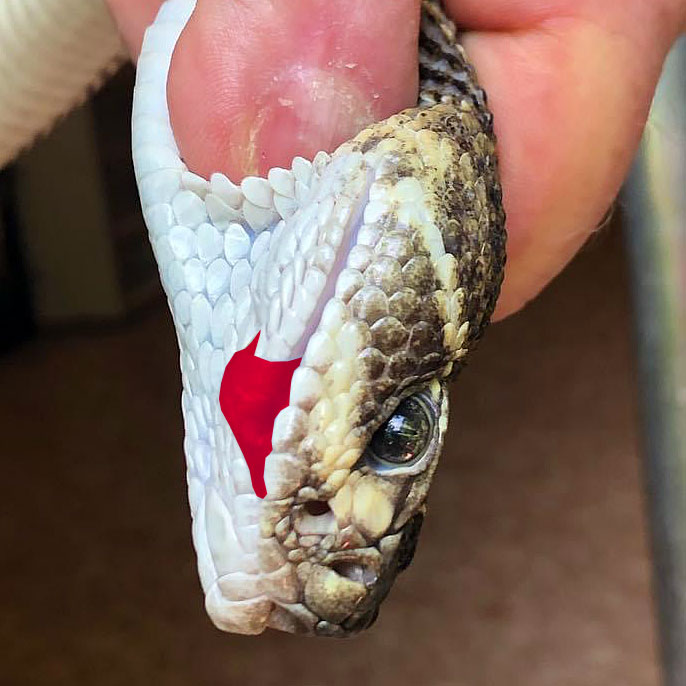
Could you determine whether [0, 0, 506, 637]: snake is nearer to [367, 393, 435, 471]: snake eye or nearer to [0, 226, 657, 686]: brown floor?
[367, 393, 435, 471]: snake eye

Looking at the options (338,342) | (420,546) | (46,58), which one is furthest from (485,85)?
(420,546)

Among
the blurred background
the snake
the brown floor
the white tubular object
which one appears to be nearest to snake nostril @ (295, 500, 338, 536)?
the snake

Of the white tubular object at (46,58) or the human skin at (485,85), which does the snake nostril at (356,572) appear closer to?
the human skin at (485,85)

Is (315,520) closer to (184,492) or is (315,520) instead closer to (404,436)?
(404,436)

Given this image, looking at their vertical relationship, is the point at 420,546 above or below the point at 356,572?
below

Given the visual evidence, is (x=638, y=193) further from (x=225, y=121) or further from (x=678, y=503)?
(x=225, y=121)

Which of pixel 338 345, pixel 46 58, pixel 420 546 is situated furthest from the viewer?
pixel 420 546

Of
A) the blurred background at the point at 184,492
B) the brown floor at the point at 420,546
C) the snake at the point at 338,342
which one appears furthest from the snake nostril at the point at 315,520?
the brown floor at the point at 420,546
